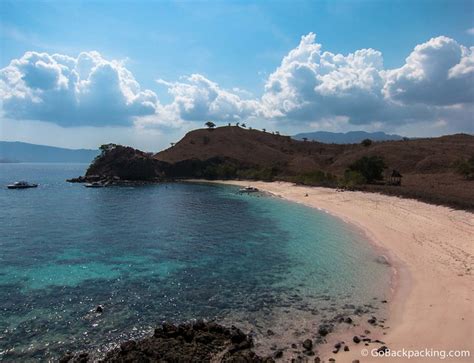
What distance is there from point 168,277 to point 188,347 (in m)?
12.0

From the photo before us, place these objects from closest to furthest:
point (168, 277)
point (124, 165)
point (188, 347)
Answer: point (188, 347)
point (168, 277)
point (124, 165)

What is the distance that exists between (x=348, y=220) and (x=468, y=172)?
51.2 meters

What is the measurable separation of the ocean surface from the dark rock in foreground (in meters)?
1.58

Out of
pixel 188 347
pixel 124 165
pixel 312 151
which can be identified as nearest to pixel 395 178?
pixel 188 347

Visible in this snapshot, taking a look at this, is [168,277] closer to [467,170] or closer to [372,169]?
[372,169]

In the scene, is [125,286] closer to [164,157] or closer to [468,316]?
[468,316]

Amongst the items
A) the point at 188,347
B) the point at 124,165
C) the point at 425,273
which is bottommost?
the point at 188,347

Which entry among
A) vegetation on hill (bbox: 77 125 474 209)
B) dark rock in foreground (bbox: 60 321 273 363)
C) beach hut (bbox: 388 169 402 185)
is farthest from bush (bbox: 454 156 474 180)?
dark rock in foreground (bbox: 60 321 273 363)

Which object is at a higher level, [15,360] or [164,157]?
[164,157]

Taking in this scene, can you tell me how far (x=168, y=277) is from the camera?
1064 inches

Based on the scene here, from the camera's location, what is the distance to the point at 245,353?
15.1 meters

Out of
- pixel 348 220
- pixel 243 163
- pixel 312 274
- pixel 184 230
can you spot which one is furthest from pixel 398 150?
pixel 312 274

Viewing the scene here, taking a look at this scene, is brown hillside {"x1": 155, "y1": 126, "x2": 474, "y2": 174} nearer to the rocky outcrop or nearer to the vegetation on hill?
the vegetation on hill

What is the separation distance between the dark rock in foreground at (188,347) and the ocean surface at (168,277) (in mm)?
1579
